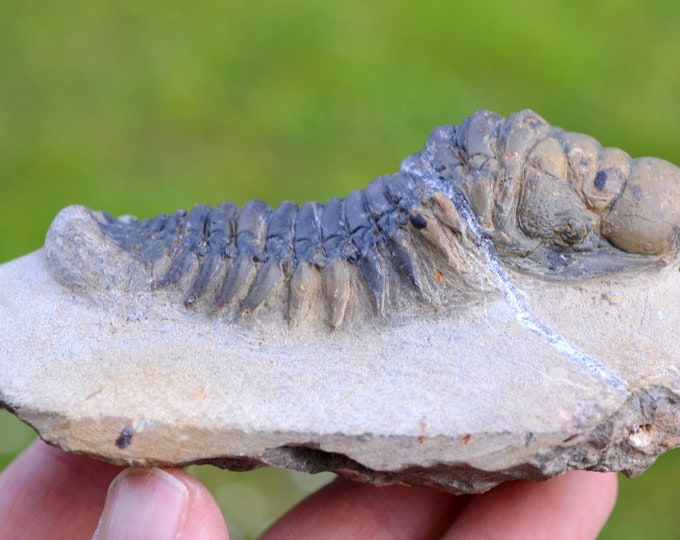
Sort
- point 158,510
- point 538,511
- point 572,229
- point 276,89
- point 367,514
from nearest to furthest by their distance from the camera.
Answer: point 158,510 → point 572,229 → point 538,511 → point 367,514 → point 276,89

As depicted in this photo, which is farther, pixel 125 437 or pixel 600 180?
pixel 600 180

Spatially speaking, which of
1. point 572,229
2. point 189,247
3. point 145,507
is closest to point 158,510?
point 145,507

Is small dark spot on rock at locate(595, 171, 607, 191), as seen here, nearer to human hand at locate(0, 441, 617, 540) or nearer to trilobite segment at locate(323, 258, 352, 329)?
trilobite segment at locate(323, 258, 352, 329)

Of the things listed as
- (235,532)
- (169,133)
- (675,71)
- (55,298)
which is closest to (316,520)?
(235,532)

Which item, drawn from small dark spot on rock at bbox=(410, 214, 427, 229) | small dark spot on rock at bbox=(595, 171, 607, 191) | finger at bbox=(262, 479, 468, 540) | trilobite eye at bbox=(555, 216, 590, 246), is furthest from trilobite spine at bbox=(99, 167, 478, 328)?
finger at bbox=(262, 479, 468, 540)

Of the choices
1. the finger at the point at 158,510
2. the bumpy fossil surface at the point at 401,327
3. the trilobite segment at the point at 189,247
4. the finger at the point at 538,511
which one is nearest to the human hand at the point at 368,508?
the finger at the point at 538,511

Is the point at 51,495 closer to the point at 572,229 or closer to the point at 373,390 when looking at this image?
the point at 373,390
